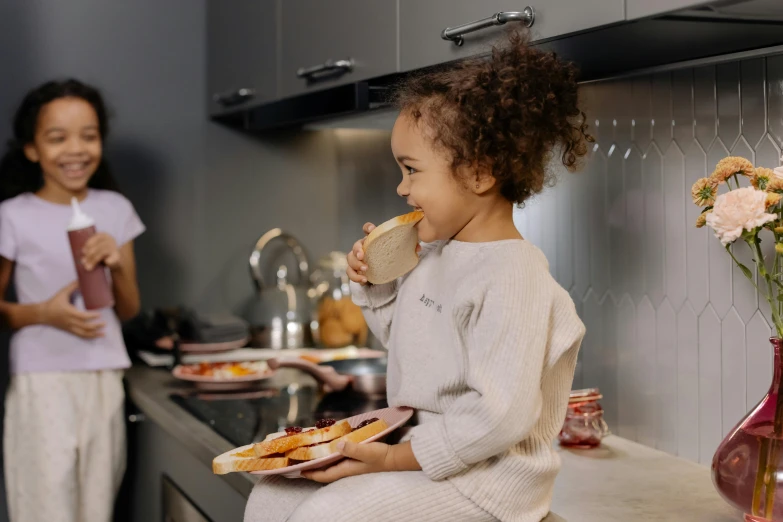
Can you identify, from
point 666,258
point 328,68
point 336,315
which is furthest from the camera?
point 336,315

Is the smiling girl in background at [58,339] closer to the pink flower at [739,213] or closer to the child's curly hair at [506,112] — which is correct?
the child's curly hair at [506,112]

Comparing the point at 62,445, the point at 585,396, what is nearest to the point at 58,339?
the point at 62,445

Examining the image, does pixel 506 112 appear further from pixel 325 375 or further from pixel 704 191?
pixel 325 375

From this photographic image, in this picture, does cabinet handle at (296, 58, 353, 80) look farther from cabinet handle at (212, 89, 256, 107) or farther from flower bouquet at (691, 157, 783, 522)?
flower bouquet at (691, 157, 783, 522)

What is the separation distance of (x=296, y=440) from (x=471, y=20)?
2.05 ft

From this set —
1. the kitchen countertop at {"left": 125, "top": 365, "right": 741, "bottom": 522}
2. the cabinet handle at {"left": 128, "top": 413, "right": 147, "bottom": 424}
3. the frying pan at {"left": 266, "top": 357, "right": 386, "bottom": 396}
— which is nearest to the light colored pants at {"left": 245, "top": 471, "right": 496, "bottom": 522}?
the kitchen countertop at {"left": 125, "top": 365, "right": 741, "bottom": 522}

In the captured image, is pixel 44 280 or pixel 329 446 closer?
pixel 329 446

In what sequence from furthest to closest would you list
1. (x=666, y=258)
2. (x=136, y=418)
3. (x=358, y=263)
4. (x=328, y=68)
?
1. (x=136, y=418)
2. (x=328, y=68)
3. (x=666, y=258)
4. (x=358, y=263)

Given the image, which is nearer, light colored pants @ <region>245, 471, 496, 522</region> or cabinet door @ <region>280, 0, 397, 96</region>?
light colored pants @ <region>245, 471, 496, 522</region>

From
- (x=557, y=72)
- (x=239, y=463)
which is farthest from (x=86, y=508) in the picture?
(x=557, y=72)

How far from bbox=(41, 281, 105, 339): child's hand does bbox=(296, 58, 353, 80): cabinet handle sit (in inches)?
26.1

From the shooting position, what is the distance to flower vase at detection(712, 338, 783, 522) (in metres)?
0.92

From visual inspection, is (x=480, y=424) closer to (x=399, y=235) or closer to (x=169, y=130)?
(x=399, y=235)

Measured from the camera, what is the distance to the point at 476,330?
874 millimetres
